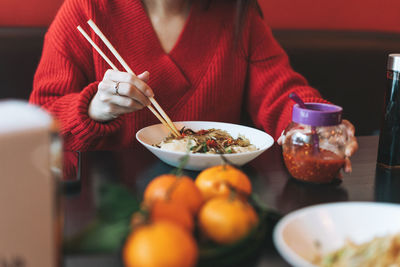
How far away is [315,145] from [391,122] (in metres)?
0.25

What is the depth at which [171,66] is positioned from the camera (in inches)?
58.9

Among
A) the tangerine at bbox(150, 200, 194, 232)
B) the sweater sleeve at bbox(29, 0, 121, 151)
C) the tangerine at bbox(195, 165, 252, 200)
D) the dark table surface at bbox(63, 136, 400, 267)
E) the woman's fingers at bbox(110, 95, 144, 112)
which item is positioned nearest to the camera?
the tangerine at bbox(150, 200, 194, 232)

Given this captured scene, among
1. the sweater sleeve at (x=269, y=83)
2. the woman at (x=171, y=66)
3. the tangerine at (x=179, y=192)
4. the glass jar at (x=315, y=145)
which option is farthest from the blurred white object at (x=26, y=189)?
the sweater sleeve at (x=269, y=83)

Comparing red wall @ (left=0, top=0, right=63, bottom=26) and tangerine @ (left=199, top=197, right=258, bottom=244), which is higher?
red wall @ (left=0, top=0, right=63, bottom=26)

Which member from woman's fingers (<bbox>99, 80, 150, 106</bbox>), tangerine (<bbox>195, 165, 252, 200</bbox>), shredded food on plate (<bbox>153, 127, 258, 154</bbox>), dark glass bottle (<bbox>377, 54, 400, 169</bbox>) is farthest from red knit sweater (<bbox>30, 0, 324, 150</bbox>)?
tangerine (<bbox>195, 165, 252, 200</bbox>)

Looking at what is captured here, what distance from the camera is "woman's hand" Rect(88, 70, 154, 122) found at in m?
1.08

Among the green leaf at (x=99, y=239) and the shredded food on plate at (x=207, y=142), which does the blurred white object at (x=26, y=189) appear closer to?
the green leaf at (x=99, y=239)

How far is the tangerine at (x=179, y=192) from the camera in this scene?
58cm

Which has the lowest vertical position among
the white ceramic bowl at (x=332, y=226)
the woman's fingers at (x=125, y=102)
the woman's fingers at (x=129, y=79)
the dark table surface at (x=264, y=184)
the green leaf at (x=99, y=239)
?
the dark table surface at (x=264, y=184)

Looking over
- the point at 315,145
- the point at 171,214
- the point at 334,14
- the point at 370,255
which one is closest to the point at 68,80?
the point at 315,145

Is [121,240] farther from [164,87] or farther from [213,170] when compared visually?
[164,87]

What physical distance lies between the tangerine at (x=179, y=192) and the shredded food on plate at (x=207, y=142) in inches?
13.9

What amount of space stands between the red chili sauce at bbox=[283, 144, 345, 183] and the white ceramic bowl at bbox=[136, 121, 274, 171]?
0.29 feet

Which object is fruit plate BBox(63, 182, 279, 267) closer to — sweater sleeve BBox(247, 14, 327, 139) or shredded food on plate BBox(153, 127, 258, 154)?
shredded food on plate BBox(153, 127, 258, 154)
